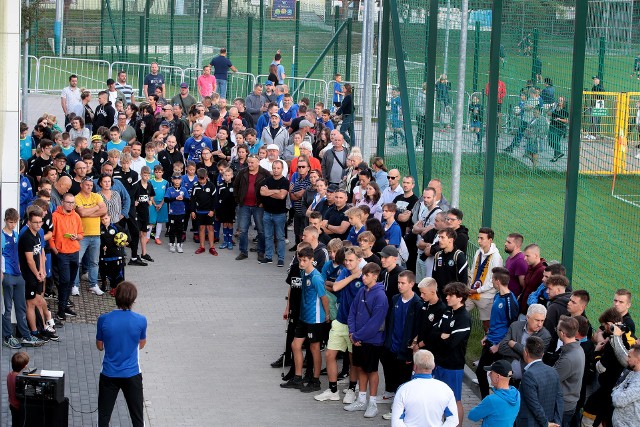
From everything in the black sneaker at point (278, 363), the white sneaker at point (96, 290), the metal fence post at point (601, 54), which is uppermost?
the metal fence post at point (601, 54)

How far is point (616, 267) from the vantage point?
1638 cm

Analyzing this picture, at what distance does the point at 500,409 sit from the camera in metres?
8.33

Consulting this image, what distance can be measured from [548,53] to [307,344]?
22.5 feet

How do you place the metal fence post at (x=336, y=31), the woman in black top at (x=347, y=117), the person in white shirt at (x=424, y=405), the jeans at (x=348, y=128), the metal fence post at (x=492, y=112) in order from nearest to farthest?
the person in white shirt at (x=424, y=405) → the metal fence post at (x=492, y=112) → the jeans at (x=348, y=128) → the woman in black top at (x=347, y=117) → the metal fence post at (x=336, y=31)

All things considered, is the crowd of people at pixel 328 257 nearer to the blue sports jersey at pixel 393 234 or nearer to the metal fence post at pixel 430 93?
the blue sports jersey at pixel 393 234

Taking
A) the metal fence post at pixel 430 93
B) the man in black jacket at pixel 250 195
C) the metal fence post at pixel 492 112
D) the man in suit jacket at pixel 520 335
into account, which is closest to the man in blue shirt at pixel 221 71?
the man in black jacket at pixel 250 195

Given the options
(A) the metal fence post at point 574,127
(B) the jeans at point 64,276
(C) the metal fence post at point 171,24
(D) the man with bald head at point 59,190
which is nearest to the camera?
(A) the metal fence post at point 574,127

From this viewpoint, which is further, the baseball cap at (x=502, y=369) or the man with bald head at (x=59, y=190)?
the man with bald head at (x=59, y=190)

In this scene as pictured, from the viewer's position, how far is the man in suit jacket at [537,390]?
8789 mm

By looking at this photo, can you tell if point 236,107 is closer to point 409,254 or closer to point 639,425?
point 409,254

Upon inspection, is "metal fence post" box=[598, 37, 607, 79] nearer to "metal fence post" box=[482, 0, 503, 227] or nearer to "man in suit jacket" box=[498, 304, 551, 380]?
"metal fence post" box=[482, 0, 503, 227]

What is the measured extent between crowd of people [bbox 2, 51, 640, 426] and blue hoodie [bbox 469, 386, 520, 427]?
1 cm

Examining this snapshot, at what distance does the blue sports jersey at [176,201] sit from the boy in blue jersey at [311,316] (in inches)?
248

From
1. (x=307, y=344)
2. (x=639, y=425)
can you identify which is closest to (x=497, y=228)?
(x=307, y=344)
